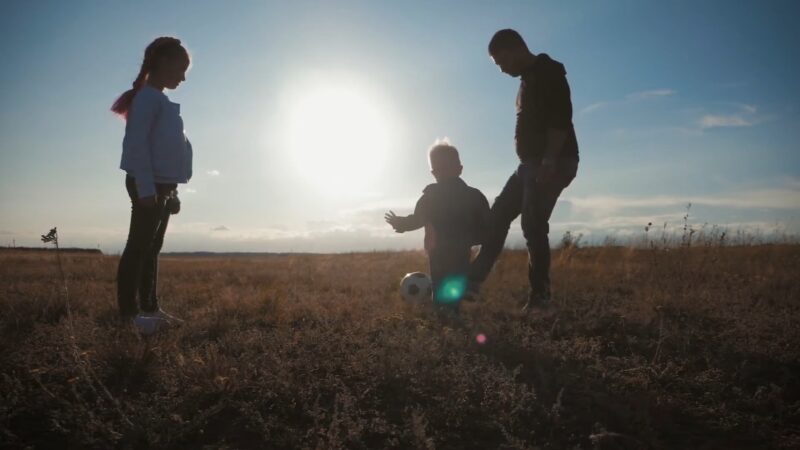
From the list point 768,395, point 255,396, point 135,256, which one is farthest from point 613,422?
point 135,256

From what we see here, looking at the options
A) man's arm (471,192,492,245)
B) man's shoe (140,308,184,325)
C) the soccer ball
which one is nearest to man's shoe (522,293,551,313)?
man's arm (471,192,492,245)

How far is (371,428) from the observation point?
2303mm

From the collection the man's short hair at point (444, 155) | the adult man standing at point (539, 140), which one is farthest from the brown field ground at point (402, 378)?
the man's short hair at point (444, 155)

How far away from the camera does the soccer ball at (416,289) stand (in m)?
5.68

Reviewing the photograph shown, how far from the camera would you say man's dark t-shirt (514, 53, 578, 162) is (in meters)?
4.61

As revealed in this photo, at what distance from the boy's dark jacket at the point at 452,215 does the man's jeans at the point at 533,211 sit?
0.20 m

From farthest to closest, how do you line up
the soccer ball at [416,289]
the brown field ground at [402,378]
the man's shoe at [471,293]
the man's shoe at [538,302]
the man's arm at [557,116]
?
the soccer ball at [416,289] < the man's shoe at [471,293] < the man's shoe at [538,302] < the man's arm at [557,116] < the brown field ground at [402,378]

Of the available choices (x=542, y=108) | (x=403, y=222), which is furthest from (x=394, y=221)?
(x=542, y=108)

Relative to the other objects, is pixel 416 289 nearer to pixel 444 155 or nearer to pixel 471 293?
pixel 471 293

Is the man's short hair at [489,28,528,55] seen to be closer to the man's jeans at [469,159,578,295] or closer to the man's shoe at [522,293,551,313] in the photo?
the man's jeans at [469,159,578,295]

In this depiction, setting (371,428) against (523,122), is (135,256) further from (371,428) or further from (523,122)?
(523,122)

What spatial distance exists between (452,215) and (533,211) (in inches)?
34.0

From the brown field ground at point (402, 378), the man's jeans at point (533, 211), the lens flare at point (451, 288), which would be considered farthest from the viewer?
the lens flare at point (451, 288)

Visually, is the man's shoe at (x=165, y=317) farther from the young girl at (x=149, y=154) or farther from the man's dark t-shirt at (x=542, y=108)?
the man's dark t-shirt at (x=542, y=108)
